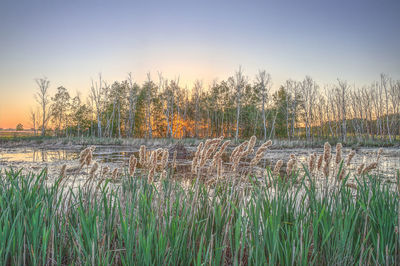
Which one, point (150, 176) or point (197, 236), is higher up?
point (150, 176)

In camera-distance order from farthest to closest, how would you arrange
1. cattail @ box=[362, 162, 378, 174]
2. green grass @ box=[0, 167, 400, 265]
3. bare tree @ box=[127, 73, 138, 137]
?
bare tree @ box=[127, 73, 138, 137] → cattail @ box=[362, 162, 378, 174] → green grass @ box=[0, 167, 400, 265]

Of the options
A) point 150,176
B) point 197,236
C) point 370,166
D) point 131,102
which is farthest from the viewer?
point 131,102

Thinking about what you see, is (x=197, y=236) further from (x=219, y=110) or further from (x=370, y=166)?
(x=219, y=110)

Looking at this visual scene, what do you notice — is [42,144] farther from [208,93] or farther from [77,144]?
[208,93]

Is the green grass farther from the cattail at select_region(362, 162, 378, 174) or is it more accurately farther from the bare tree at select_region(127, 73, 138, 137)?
the bare tree at select_region(127, 73, 138, 137)

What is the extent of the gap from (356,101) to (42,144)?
2164 inches

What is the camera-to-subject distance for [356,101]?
4928cm

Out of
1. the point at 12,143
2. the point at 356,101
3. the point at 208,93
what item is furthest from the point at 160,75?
the point at 356,101

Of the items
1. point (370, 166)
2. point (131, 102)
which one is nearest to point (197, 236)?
point (370, 166)

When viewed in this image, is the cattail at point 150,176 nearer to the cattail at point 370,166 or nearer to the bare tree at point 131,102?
the cattail at point 370,166

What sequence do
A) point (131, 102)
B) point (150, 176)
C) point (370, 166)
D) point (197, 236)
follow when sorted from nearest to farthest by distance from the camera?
point (197, 236)
point (370, 166)
point (150, 176)
point (131, 102)

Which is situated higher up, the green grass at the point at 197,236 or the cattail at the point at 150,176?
the cattail at the point at 150,176

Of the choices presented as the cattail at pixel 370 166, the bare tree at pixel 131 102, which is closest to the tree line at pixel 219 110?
the bare tree at pixel 131 102

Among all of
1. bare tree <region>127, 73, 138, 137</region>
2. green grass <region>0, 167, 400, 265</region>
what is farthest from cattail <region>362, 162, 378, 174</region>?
bare tree <region>127, 73, 138, 137</region>
